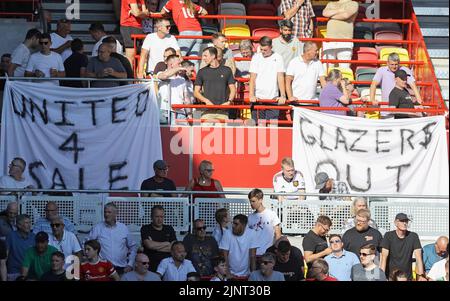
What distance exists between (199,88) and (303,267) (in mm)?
3979

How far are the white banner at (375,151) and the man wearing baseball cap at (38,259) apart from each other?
13.4 feet

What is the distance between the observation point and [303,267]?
1816 cm

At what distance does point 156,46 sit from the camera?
2238cm

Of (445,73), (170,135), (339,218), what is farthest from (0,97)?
(445,73)

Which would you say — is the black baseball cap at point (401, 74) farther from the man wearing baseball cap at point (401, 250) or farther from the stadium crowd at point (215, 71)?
the man wearing baseball cap at point (401, 250)

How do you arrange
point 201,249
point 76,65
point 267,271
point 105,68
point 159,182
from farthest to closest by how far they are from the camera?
1. point 76,65
2. point 105,68
3. point 159,182
4. point 201,249
5. point 267,271

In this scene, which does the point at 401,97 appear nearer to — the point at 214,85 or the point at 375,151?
the point at 375,151

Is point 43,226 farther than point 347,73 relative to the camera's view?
No

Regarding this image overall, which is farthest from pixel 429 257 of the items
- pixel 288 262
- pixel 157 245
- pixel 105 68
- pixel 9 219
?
pixel 105 68

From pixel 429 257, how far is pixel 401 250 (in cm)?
39

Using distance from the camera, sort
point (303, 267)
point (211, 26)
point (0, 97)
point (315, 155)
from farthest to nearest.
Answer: point (211, 26) < point (0, 97) < point (315, 155) < point (303, 267)

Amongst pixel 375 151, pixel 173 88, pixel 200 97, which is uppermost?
pixel 173 88

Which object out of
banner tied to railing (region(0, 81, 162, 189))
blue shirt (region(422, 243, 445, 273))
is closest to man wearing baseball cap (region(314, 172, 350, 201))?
blue shirt (region(422, 243, 445, 273))
